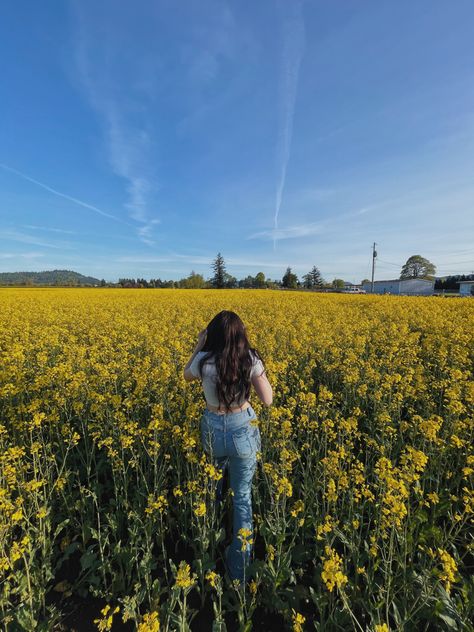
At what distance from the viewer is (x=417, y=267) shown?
9344 centimetres

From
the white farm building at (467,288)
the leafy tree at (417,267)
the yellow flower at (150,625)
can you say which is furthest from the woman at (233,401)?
the leafy tree at (417,267)

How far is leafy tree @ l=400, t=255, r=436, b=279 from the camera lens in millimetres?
91250

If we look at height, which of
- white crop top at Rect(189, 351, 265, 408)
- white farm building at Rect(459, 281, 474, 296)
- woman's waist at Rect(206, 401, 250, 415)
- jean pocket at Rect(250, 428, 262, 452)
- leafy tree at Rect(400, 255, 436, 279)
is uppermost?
leafy tree at Rect(400, 255, 436, 279)

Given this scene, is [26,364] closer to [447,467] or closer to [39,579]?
[39,579]

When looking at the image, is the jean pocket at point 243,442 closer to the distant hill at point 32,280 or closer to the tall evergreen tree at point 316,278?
the distant hill at point 32,280

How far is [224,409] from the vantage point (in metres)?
2.49

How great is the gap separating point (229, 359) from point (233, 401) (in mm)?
364

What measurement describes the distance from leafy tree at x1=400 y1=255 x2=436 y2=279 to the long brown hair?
103125mm

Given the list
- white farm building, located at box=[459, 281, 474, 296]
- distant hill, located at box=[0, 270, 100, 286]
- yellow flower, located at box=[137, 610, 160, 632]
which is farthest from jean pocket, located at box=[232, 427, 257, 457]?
distant hill, located at box=[0, 270, 100, 286]

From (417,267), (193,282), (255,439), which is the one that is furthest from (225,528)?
(417,267)

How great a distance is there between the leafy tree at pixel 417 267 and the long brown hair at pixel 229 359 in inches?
4060

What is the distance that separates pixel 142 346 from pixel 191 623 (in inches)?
227

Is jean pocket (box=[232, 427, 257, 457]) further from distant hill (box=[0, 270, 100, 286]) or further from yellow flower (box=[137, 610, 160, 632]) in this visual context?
distant hill (box=[0, 270, 100, 286])

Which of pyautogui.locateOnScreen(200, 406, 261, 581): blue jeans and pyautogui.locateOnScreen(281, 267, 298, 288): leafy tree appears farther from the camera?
pyautogui.locateOnScreen(281, 267, 298, 288): leafy tree
